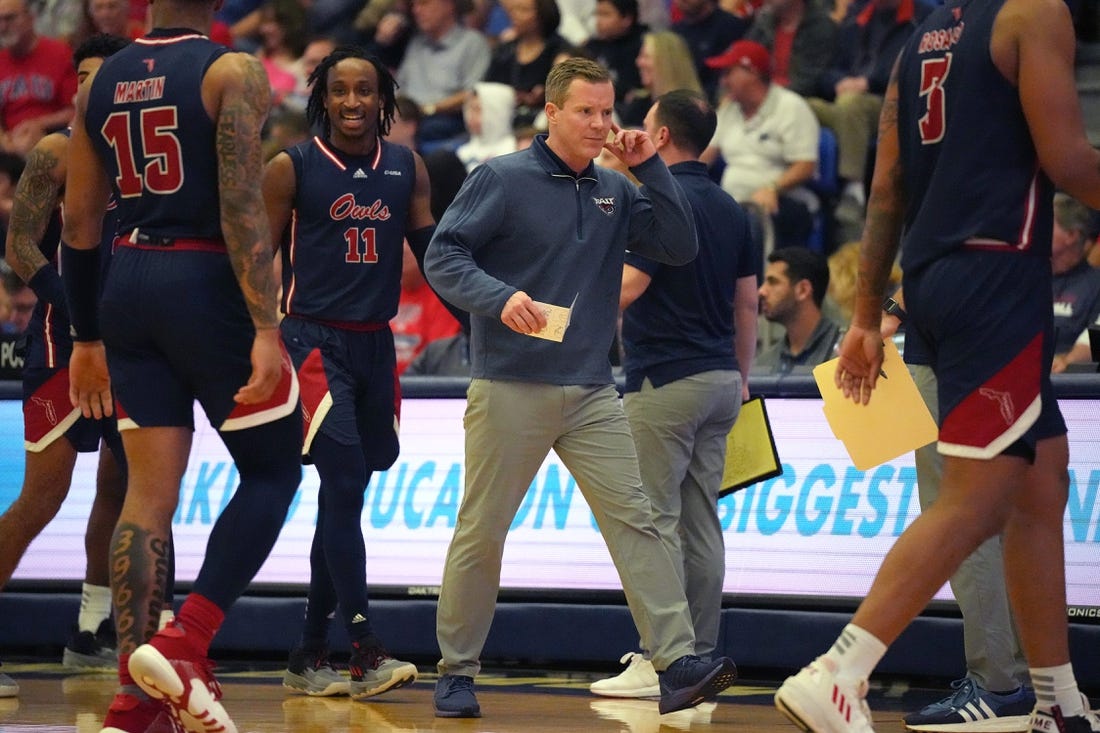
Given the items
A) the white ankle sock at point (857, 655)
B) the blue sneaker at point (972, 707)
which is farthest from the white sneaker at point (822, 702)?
the blue sneaker at point (972, 707)

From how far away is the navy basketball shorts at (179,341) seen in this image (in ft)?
15.1

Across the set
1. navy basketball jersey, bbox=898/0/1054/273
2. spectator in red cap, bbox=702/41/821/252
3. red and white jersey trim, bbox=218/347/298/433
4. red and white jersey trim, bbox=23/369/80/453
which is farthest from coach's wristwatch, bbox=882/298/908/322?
spectator in red cap, bbox=702/41/821/252

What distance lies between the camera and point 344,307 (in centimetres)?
645

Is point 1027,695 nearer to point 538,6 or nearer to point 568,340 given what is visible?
point 568,340

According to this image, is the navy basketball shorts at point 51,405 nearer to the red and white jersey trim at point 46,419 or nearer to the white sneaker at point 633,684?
the red and white jersey trim at point 46,419

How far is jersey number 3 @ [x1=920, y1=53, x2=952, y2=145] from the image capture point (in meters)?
4.49

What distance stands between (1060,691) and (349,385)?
9.71ft

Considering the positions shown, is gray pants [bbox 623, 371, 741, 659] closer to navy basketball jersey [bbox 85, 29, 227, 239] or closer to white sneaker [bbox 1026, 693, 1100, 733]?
white sneaker [bbox 1026, 693, 1100, 733]

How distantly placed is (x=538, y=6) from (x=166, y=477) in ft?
26.1

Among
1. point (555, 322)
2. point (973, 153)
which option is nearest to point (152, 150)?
point (555, 322)

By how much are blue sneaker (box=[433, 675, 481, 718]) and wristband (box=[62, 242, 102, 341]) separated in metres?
1.78

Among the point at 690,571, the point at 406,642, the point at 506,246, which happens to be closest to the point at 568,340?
the point at 506,246

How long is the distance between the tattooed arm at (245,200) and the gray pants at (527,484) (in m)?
1.29

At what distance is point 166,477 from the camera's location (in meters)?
4.67
